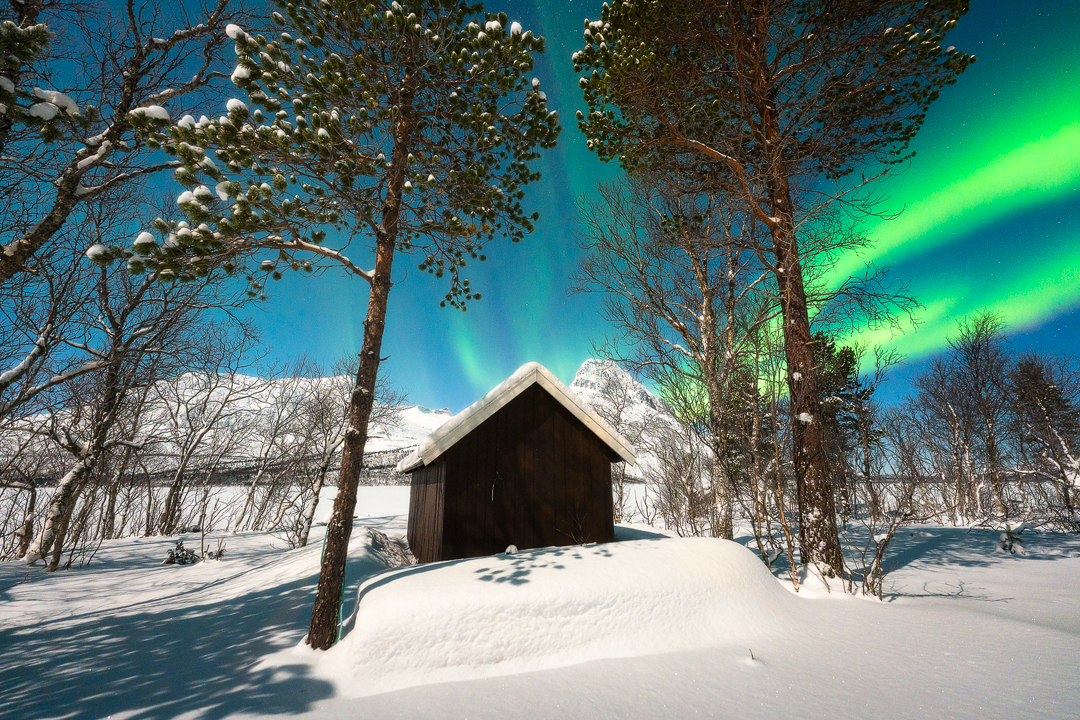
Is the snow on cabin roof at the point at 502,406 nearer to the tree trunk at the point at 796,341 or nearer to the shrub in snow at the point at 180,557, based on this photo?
the tree trunk at the point at 796,341

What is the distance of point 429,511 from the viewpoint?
8.46 m

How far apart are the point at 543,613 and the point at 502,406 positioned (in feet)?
12.5

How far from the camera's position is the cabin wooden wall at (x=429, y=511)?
720 centimetres

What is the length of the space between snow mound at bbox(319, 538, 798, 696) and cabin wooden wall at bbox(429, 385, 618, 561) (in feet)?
4.48

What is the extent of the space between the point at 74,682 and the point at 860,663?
7989 millimetres

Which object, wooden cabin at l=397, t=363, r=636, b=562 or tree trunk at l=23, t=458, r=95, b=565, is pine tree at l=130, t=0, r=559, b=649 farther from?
tree trunk at l=23, t=458, r=95, b=565

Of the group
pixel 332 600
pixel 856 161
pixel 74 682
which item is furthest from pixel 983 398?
pixel 74 682

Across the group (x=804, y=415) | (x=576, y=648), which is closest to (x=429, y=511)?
(x=576, y=648)

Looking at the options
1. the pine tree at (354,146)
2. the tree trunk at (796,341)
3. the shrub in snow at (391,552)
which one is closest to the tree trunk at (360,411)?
the pine tree at (354,146)

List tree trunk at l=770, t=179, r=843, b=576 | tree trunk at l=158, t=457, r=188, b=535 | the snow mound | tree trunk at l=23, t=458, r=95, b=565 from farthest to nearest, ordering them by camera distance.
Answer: tree trunk at l=158, t=457, r=188, b=535
tree trunk at l=23, t=458, r=95, b=565
tree trunk at l=770, t=179, r=843, b=576
the snow mound

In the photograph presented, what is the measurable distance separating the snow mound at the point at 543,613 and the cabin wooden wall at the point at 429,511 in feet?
5.46

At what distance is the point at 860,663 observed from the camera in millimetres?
3896

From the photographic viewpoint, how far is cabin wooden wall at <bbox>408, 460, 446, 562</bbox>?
7199 millimetres

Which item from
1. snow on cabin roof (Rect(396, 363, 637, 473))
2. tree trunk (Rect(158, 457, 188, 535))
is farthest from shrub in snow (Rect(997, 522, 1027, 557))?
tree trunk (Rect(158, 457, 188, 535))
